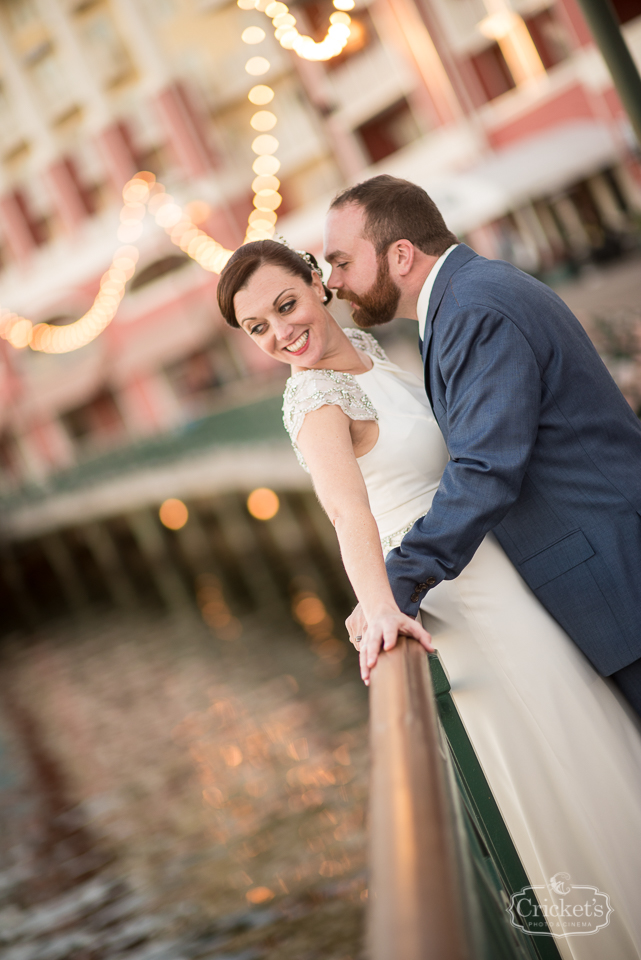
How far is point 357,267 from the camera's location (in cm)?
217

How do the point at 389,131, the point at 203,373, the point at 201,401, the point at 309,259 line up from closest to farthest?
the point at 309,259, the point at 389,131, the point at 201,401, the point at 203,373

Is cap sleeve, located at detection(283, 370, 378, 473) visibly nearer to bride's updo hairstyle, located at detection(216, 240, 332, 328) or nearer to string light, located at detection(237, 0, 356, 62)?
bride's updo hairstyle, located at detection(216, 240, 332, 328)

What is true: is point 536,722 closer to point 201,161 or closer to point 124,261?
point 124,261

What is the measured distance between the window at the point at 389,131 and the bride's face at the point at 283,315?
72.7ft

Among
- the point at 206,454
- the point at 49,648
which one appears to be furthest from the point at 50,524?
the point at 206,454

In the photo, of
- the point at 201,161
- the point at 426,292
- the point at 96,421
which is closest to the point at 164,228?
the point at 201,161

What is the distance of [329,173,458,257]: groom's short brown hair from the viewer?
2.10 m

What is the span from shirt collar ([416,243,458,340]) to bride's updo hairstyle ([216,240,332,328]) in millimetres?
292

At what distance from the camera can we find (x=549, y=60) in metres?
19.9

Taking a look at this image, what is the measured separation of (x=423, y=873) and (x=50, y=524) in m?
26.7

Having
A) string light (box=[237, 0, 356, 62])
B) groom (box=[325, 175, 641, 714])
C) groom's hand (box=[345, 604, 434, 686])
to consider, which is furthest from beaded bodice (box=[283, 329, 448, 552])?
string light (box=[237, 0, 356, 62])

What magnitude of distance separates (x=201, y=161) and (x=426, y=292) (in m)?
24.0

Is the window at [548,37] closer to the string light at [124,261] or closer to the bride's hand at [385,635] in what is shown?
the string light at [124,261]

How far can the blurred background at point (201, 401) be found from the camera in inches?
306
